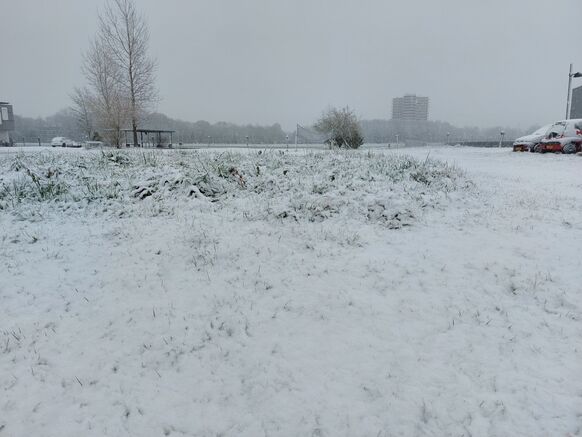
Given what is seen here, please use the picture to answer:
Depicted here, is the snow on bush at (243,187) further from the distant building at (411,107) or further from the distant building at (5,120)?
the distant building at (411,107)

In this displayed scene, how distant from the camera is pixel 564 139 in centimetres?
1791

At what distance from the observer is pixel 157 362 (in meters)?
3.73

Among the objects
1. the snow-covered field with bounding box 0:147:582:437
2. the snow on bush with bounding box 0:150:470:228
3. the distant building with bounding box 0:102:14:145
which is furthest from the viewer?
the distant building with bounding box 0:102:14:145

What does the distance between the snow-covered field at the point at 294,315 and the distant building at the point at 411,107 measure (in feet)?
490

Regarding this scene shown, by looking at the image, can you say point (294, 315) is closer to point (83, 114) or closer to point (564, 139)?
point (564, 139)

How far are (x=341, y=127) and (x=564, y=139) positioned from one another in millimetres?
19727

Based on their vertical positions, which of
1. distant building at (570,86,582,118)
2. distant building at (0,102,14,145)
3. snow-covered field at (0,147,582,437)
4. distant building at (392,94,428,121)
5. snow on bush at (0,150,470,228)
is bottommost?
snow-covered field at (0,147,582,437)

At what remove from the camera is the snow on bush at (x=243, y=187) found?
7.54m

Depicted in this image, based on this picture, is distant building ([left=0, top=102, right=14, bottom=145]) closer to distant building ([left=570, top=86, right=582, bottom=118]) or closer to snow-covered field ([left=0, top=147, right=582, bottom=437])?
snow-covered field ([left=0, top=147, right=582, bottom=437])

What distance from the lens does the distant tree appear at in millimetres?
33094

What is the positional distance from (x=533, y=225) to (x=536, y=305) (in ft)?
9.00

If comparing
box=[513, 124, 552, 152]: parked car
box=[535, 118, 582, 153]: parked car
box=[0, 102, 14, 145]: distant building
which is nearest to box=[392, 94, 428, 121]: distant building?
box=[0, 102, 14, 145]: distant building

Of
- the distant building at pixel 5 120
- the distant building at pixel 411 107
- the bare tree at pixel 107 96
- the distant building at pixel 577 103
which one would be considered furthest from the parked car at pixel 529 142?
the distant building at pixel 411 107

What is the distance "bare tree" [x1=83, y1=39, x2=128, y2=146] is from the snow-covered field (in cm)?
1861
